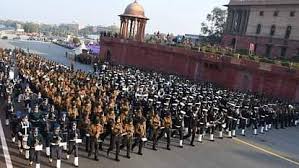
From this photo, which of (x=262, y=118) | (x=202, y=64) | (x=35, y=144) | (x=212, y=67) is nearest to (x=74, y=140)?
(x=35, y=144)

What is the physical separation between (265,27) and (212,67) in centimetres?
2015

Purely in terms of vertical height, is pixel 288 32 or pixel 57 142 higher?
pixel 288 32

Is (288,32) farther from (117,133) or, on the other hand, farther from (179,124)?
(117,133)

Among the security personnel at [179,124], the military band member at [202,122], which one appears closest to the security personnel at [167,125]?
the security personnel at [179,124]

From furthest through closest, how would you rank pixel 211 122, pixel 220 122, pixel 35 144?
pixel 220 122 → pixel 211 122 → pixel 35 144

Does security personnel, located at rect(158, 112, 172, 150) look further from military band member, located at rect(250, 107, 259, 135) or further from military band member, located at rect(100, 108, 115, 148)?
military band member, located at rect(250, 107, 259, 135)

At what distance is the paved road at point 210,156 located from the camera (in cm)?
1515

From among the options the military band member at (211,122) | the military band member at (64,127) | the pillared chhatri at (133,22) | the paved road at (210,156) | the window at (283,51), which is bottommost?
the paved road at (210,156)

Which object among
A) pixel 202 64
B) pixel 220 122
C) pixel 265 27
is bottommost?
pixel 220 122

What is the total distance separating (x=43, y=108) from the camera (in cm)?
1805

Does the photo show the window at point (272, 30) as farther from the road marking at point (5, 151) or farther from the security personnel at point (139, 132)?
the road marking at point (5, 151)

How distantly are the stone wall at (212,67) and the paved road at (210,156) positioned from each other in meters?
11.7

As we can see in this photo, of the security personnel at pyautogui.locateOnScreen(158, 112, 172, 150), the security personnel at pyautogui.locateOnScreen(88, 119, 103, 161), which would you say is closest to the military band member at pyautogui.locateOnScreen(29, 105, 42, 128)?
the security personnel at pyautogui.locateOnScreen(88, 119, 103, 161)

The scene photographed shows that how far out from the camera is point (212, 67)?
40.7m
